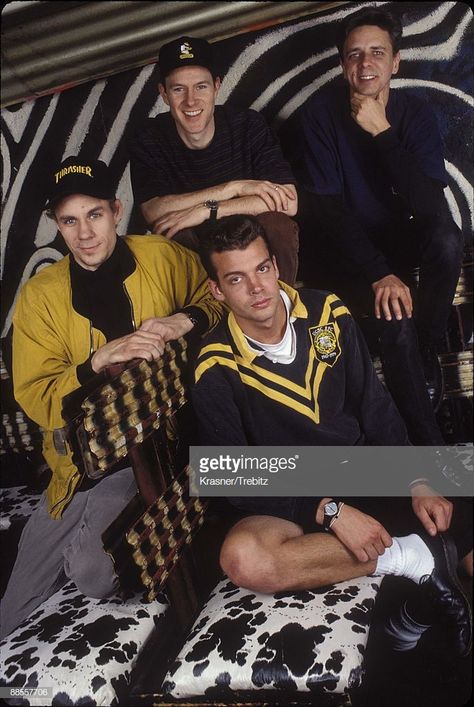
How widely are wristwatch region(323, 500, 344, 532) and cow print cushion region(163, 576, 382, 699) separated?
153 mm

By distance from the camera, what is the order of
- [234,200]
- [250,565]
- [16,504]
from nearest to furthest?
[250,565] → [234,200] → [16,504]


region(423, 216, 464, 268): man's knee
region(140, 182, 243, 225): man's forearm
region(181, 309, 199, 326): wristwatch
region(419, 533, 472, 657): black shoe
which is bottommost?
region(419, 533, 472, 657): black shoe

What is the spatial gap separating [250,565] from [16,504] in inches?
32.1

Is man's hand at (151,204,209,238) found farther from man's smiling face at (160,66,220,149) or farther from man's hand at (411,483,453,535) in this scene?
man's hand at (411,483,453,535)

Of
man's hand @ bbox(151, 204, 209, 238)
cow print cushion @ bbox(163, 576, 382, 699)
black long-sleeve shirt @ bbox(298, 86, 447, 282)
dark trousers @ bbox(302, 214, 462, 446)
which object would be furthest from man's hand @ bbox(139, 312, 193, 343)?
cow print cushion @ bbox(163, 576, 382, 699)

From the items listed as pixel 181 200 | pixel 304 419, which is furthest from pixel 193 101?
pixel 304 419

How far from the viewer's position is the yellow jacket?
163 cm

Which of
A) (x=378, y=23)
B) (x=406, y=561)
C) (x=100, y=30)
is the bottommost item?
(x=406, y=561)

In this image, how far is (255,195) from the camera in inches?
64.4

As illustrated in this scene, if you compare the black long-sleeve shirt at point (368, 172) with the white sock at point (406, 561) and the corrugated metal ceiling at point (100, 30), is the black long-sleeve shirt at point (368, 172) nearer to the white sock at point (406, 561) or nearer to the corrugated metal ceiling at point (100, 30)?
the corrugated metal ceiling at point (100, 30)

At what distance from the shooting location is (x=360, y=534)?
5.06ft

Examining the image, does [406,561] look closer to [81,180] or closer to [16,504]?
[16,504]

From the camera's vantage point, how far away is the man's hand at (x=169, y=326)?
1590 mm

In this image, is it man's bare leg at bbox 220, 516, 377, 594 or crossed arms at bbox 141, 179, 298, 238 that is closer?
man's bare leg at bbox 220, 516, 377, 594
